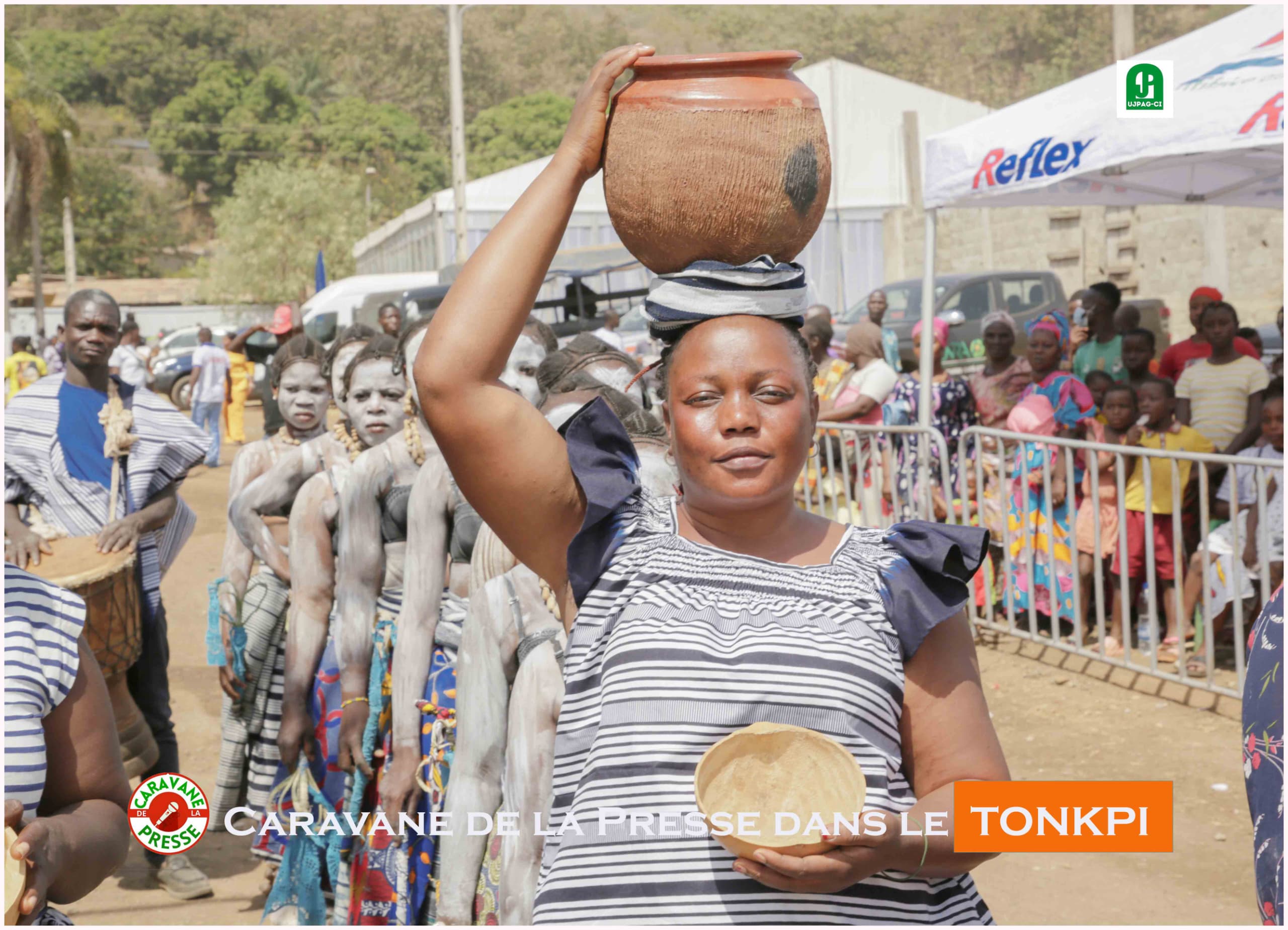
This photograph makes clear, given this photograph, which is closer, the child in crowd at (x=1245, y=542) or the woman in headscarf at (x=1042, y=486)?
the child in crowd at (x=1245, y=542)

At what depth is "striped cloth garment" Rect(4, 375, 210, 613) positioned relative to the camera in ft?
18.3

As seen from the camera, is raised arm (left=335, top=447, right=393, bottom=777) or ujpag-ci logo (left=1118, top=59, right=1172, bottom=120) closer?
raised arm (left=335, top=447, right=393, bottom=777)

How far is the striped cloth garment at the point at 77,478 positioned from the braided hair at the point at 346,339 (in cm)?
61

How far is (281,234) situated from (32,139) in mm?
18955

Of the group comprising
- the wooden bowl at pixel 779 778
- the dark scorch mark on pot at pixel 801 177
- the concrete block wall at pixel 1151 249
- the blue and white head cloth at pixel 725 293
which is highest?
the concrete block wall at pixel 1151 249

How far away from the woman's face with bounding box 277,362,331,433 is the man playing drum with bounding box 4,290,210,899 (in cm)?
40

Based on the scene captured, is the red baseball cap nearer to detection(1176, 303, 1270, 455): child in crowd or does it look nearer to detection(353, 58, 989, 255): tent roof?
detection(1176, 303, 1270, 455): child in crowd

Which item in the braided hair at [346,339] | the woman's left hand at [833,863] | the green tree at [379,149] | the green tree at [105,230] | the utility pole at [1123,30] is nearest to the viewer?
the woman's left hand at [833,863]

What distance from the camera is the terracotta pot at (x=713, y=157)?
1985mm

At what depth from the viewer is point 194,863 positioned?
5.70m

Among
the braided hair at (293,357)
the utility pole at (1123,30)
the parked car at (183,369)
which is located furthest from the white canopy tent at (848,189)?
the braided hair at (293,357)

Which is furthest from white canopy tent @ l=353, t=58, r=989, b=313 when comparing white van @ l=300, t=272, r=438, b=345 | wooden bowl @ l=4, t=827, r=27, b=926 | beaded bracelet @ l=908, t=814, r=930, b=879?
wooden bowl @ l=4, t=827, r=27, b=926

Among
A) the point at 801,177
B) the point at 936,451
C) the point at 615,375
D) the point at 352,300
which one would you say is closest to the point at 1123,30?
the point at 936,451

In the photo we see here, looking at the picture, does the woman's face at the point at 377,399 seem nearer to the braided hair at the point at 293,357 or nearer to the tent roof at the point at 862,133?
the braided hair at the point at 293,357
